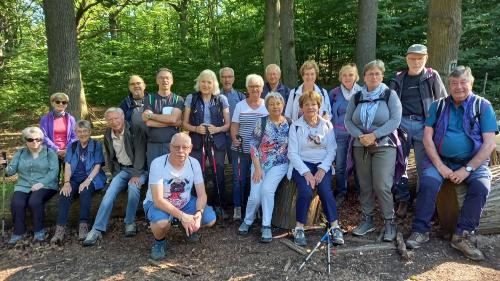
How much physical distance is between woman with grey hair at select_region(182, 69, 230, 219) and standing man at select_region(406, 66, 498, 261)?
256 centimetres

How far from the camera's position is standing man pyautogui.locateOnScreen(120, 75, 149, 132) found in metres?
5.39

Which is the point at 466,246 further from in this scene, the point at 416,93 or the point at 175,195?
the point at 175,195

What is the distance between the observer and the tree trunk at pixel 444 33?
653 cm

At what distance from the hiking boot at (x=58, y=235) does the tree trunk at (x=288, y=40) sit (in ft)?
27.5

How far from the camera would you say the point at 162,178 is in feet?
14.9

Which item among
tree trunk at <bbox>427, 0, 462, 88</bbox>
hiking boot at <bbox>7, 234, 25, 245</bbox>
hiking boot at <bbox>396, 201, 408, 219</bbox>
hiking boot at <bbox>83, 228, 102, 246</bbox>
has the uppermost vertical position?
tree trunk at <bbox>427, 0, 462, 88</bbox>

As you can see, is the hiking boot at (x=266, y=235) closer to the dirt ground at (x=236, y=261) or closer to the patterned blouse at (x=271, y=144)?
the dirt ground at (x=236, y=261)

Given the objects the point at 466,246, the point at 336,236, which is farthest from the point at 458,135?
the point at 336,236

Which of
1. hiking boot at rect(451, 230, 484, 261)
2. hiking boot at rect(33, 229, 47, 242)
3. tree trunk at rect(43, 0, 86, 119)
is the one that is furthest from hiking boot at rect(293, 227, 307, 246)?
tree trunk at rect(43, 0, 86, 119)

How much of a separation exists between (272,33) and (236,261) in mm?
9293

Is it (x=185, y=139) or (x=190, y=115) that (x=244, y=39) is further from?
(x=185, y=139)

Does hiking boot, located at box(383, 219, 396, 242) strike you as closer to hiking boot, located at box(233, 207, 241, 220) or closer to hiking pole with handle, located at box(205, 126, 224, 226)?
hiking boot, located at box(233, 207, 241, 220)

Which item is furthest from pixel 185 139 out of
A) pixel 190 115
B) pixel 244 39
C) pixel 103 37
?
pixel 103 37

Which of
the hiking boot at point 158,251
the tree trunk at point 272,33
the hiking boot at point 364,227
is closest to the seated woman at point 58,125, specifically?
the hiking boot at point 158,251
